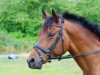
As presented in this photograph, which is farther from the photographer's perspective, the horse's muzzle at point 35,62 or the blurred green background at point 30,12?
the blurred green background at point 30,12

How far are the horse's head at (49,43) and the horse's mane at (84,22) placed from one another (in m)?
0.26

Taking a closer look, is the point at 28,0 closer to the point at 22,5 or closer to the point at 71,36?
the point at 22,5

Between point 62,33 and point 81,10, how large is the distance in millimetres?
30852

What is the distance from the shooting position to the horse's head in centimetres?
608

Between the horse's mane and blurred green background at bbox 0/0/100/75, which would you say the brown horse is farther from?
blurred green background at bbox 0/0/100/75

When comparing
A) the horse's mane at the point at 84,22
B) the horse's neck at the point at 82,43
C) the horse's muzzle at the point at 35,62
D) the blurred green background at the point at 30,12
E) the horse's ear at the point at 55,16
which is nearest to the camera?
the horse's muzzle at the point at 35,62

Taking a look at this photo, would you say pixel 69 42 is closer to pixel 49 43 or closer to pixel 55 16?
pixel 49 43

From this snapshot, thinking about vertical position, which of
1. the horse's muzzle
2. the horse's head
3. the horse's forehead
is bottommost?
the horse's muzzle

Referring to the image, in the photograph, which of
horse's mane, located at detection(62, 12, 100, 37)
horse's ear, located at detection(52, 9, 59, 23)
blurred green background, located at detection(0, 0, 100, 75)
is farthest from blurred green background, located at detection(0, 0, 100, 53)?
horse's ear, located at detection(52, 9, 59, 23)

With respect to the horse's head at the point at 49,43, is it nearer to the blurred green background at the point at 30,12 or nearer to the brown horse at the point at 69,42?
the brown horse at the point at 69,42

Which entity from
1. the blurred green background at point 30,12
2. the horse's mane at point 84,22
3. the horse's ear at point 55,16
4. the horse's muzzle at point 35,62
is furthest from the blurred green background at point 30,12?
the horse's muzzle at point 35,62

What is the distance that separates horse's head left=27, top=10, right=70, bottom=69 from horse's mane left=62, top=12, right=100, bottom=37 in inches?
10.1

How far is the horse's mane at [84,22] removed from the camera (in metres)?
6.39

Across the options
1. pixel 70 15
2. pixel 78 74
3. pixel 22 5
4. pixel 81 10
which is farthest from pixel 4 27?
pixel 70 15
